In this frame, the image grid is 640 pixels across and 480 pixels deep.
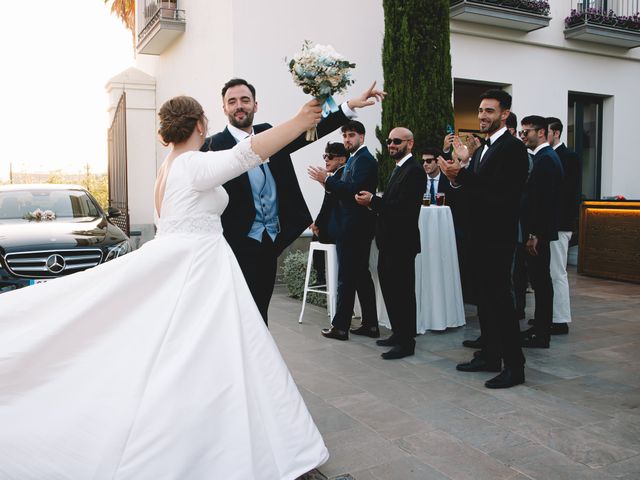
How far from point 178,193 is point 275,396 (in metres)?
1.14

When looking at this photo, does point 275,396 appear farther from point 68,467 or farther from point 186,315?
point 68,467

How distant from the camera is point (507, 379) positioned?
4.61 m

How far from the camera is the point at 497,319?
15.1 feet

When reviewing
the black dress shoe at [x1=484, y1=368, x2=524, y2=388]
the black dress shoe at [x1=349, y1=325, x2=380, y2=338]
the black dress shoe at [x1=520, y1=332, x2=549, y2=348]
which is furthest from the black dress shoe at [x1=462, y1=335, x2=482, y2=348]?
the black dress shoe at [x1=484, y1=368, x2=524, y2=388]

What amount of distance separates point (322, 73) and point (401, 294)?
3.12m

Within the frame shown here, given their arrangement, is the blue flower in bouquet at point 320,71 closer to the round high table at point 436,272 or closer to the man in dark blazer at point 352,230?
the man in dark blazer at point 352,230

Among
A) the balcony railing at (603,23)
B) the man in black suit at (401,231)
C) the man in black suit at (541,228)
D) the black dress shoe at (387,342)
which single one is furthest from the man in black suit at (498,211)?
the balcony railing at (603,23)

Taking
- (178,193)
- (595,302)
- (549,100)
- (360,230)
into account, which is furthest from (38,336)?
(549,100)

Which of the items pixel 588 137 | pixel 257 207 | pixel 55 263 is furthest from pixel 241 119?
pixel 588 137

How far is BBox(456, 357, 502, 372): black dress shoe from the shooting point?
5.02m

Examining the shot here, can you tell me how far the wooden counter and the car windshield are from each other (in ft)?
27.3

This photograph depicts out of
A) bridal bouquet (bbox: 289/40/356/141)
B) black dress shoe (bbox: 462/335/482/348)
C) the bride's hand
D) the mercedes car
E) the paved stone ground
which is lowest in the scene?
the paved stone ground

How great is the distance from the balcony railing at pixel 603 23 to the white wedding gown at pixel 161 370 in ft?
38.6

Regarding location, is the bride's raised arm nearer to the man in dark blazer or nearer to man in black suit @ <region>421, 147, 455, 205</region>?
the man in dark blazer
